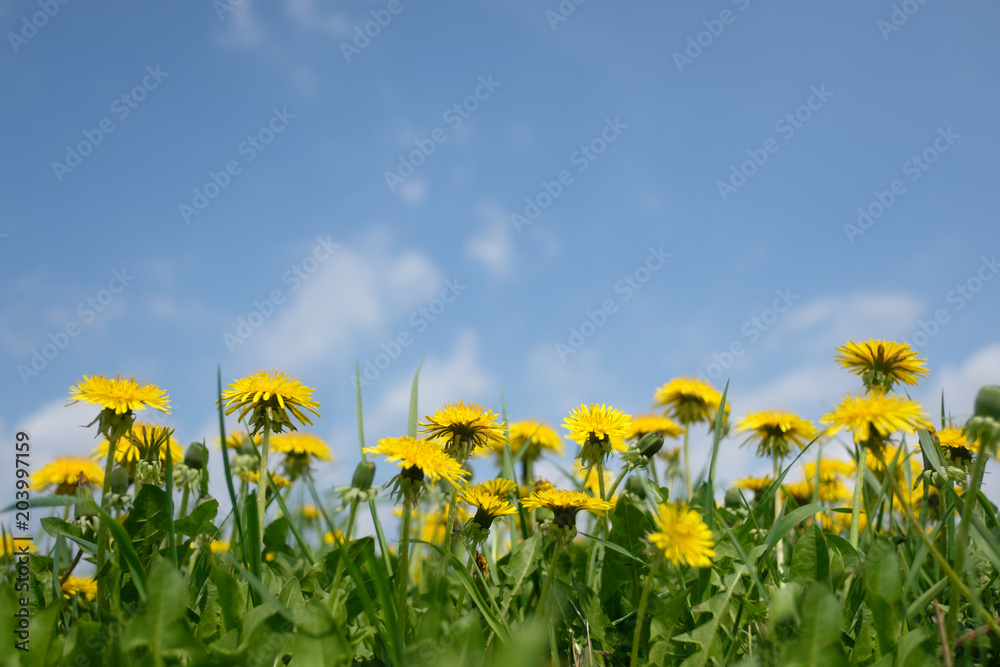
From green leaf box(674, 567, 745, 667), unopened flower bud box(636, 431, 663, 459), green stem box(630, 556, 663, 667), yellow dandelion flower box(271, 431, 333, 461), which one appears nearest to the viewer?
green stem box(630, 556, 663, 667)

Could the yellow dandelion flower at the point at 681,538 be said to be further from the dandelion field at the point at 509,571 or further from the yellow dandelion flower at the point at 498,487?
the yellow dandelion flower at the point at 498,487

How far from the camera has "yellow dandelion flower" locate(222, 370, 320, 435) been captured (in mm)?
2588

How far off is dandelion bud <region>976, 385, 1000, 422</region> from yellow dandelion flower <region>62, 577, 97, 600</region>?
10.8ft

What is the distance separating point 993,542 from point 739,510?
5.70 ft

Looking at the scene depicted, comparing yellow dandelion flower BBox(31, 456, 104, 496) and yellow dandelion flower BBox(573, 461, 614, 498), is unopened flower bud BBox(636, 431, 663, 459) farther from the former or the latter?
yellow dandelion flower BBox(31, 456, 104, 496)

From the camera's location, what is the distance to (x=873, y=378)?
2816 mm

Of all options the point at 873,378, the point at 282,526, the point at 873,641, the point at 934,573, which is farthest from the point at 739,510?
the point at 282,526

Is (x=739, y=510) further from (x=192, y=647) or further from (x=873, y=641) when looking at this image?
(x=192, y=647)

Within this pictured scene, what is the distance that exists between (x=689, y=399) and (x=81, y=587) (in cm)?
396

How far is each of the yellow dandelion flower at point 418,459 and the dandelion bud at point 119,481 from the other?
125 centimetres

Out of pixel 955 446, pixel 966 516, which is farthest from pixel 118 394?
pixel 955 446

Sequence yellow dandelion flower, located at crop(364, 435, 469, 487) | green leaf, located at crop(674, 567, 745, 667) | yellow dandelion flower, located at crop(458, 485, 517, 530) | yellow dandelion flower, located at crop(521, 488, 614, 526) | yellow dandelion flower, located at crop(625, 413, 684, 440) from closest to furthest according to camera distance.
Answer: green leaf, located at crop(674, 567, 745, 667), yellow dandelion flower, located at crop(364, 435, 469, 487), yellow dandelion flower, located at crop(521, 488, 614, 526), yellow dandelion flower, located at crop(458, 485, 517, 530), yellow dandelion flower, located at crop(625, 413, 684, 440)

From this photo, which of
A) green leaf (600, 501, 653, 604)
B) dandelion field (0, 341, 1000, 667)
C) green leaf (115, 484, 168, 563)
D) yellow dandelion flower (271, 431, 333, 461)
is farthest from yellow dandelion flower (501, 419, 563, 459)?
green leaf (115, 484, 168, 563)

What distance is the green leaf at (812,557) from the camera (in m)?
2.41
